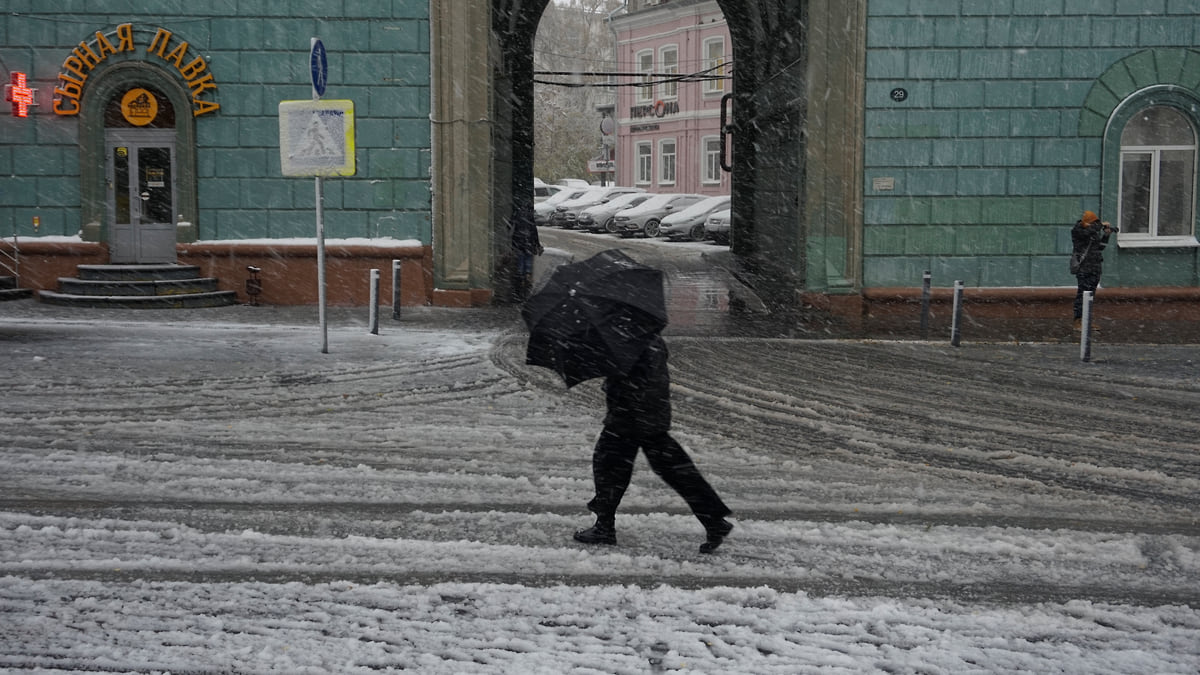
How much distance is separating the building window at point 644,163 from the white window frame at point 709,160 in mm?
4743

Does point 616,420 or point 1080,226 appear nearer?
point 616,420

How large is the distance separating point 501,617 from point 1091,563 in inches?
121

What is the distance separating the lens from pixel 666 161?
57.9 meters

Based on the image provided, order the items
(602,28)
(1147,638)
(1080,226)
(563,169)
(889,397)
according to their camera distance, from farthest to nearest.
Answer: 1. (602,28)
2. (563,169)
3. (1080,226)
4. (889,397)
5. (1147,638)

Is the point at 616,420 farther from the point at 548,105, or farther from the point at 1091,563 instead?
the point at 548,105

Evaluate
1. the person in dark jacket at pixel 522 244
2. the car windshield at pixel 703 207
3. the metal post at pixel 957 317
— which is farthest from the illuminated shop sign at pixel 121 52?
the car windshield at pixel 703 207

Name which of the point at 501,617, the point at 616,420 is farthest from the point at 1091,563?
the point at 501,617

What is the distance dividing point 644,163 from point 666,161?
241 centimetres

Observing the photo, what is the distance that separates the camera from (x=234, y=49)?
728 inches

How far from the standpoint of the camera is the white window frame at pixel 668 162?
56.9 m

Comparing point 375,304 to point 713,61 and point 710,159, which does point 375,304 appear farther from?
point 710,159

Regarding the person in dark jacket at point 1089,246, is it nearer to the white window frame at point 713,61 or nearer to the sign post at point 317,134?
the sign post at point 317,134

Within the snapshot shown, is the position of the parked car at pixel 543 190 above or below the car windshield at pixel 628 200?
above

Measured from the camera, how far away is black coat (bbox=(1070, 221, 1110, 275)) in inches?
661
